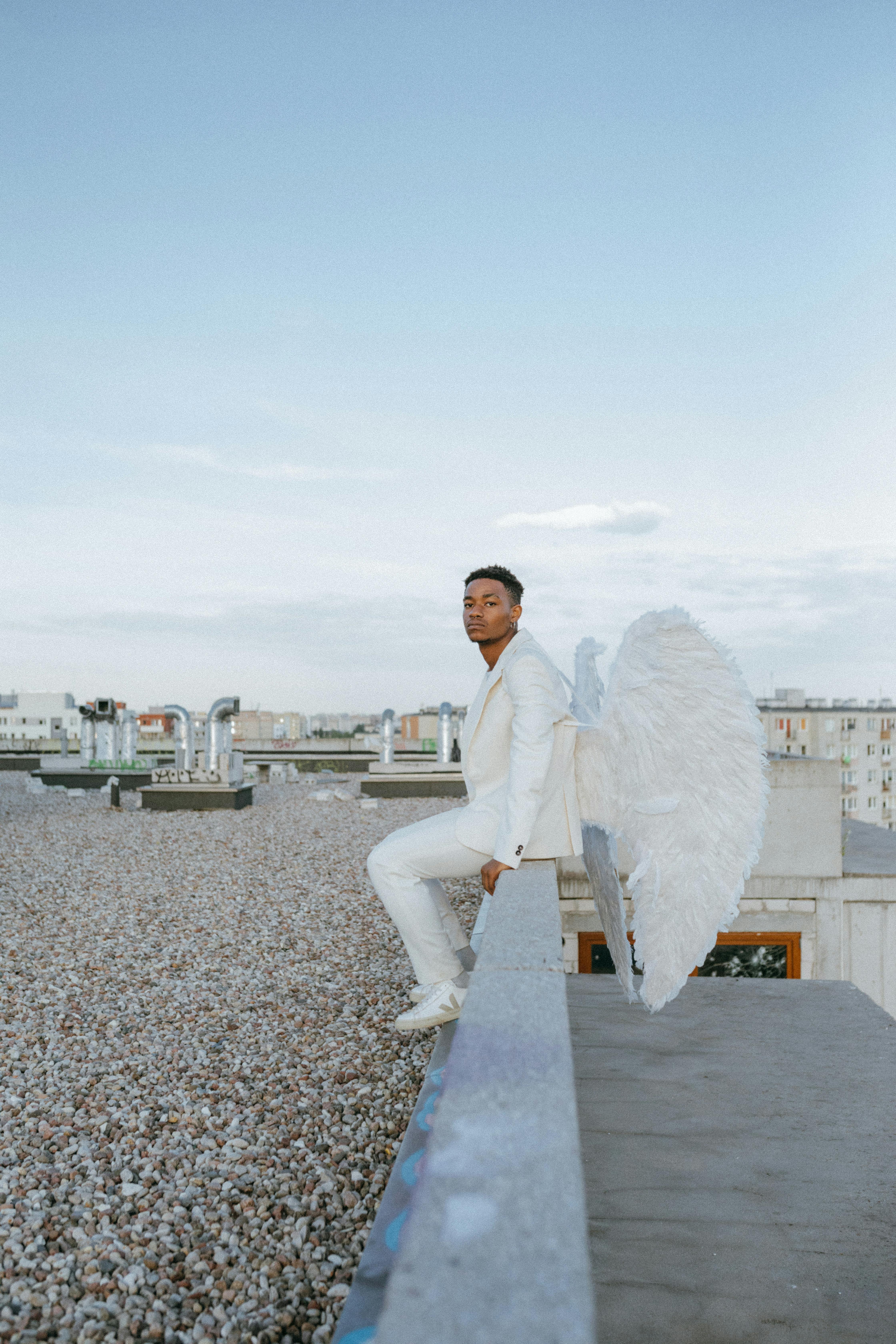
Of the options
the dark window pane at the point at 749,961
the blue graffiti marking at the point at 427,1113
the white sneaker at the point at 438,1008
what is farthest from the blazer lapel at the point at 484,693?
the dark window pane at the point at 749,961

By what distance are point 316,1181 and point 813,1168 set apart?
1.67 meters

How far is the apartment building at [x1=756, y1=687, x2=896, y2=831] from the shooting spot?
2894 inches

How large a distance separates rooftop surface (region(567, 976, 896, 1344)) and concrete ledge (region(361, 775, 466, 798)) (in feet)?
50.5

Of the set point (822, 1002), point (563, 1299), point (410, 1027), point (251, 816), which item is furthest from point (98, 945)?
point (251, 816)

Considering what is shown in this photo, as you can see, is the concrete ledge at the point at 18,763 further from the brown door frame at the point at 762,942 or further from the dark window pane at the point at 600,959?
the brown door frame at the point at 762,942

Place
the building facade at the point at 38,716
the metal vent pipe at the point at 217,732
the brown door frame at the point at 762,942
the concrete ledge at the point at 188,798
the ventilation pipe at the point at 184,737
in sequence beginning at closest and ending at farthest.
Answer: the brown door frame at the point at 762,942, the concrete ledge at the point at 188,798, the metal vent pipe at the point at 217,732, the ventilation pipe at the point at 184,737, the building facade at the point at 38,716

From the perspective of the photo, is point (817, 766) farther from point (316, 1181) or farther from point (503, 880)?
point (316, 1181)

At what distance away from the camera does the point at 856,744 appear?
76000 mm

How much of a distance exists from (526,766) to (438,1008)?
1.20 metres

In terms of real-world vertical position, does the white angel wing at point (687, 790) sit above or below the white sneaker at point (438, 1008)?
above

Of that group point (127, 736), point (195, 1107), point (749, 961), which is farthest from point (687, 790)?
point (127, 736)

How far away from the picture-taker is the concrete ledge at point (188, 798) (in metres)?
16.2

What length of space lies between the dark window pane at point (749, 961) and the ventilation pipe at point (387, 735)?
50.2 ft

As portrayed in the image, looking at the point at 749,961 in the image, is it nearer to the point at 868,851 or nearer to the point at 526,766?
the point at 868,851
